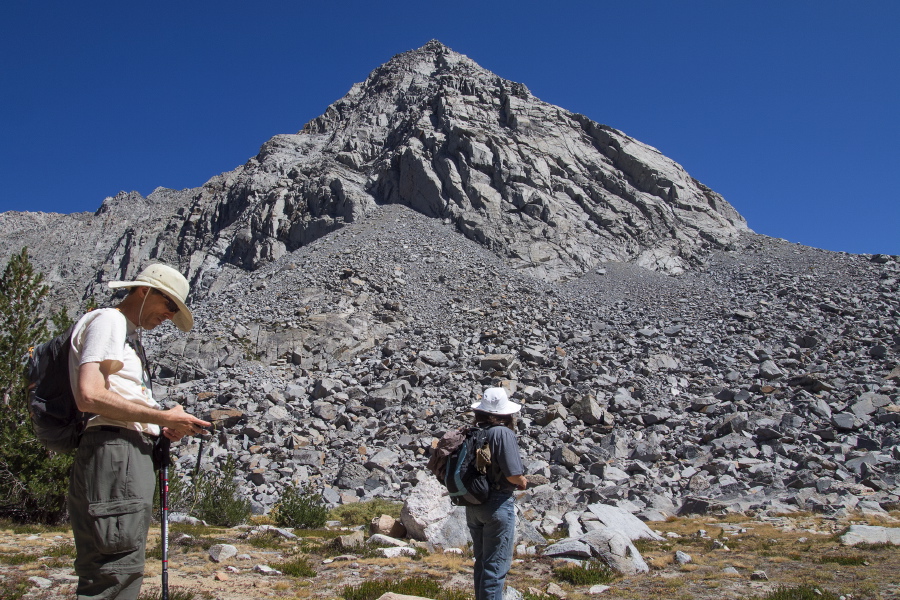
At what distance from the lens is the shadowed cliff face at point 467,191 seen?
2002 inches

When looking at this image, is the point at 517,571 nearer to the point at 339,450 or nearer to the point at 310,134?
the point at 339,450

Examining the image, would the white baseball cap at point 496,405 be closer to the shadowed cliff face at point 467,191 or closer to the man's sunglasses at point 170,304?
the man's sunglasses at point 170,304

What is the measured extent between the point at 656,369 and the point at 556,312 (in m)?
9.42

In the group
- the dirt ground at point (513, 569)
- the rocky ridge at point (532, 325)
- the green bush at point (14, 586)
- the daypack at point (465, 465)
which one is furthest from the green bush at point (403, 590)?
the rocky ridge at point (532, 325)

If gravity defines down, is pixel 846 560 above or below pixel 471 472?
below

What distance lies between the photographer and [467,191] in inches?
2110

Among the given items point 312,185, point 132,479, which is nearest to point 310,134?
→ point 312,185

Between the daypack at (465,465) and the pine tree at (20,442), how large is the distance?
9271 mm

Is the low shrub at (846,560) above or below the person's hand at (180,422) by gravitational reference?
below

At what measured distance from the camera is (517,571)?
869cm

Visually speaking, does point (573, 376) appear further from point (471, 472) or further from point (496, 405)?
point (471, 472)

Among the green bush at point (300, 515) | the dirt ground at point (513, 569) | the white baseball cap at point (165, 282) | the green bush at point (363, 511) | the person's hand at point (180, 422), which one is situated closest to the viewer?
the person's hand at point (180, 422)

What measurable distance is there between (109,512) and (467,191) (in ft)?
170

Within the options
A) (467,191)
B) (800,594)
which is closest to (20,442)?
(800,594)
